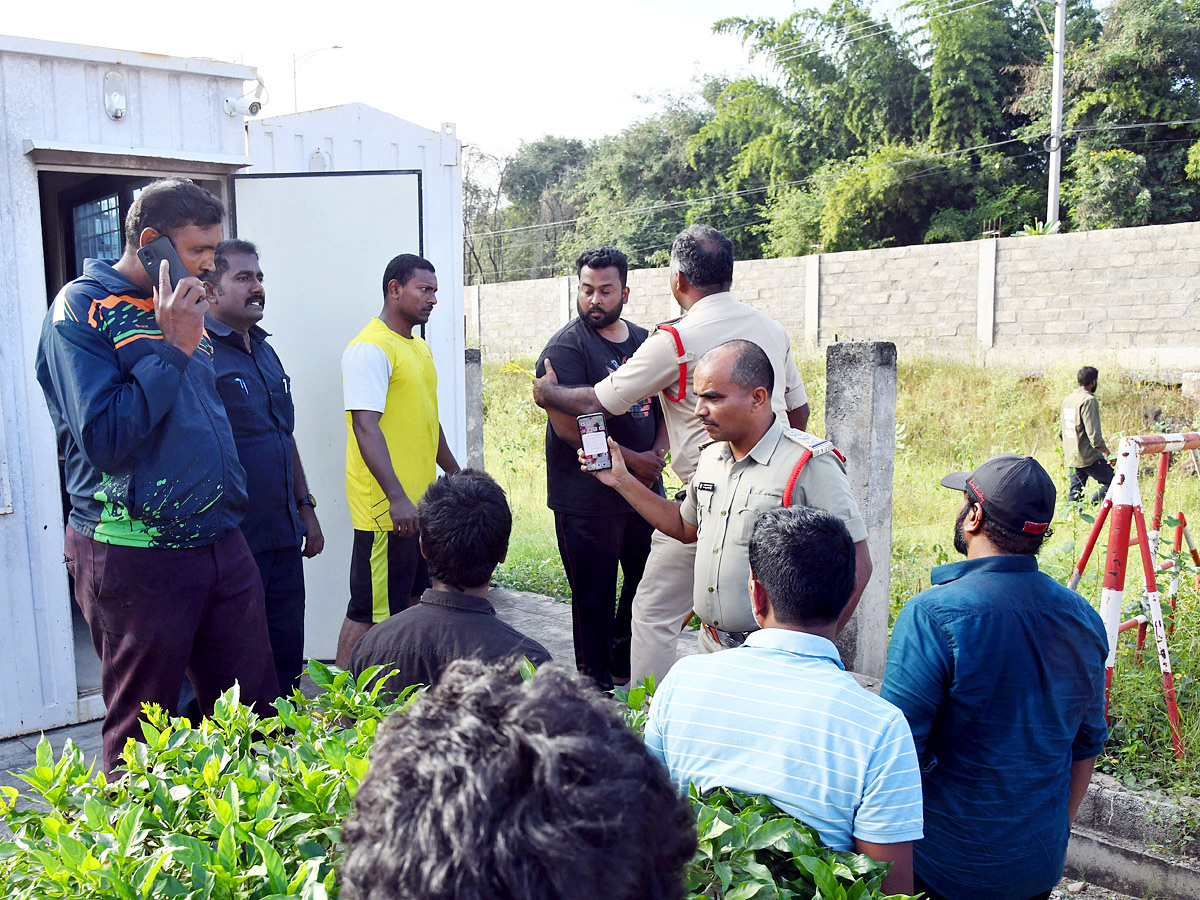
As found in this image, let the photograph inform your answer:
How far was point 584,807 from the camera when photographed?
2.40ft

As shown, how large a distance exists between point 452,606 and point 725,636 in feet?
3.01

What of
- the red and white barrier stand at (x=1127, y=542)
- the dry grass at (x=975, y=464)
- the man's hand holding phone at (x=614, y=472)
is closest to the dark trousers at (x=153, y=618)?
the man's hand holding phone at (x=614, y=472)

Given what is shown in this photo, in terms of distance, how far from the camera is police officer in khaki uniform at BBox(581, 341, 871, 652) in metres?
2.83

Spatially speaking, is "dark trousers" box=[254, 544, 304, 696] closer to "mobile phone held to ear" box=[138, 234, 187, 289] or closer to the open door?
the open door

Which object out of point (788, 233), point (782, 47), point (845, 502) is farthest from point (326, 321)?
point (782, 47)

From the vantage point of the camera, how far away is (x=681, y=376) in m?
3.45

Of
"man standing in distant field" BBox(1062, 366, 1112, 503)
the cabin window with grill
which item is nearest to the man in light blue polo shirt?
the cabin window with grill

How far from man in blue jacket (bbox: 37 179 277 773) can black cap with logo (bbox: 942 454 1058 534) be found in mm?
2223

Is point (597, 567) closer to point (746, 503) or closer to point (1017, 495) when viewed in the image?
point (746, 503)

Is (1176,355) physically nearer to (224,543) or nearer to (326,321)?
(326,321)

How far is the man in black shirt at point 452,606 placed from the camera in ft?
8.21

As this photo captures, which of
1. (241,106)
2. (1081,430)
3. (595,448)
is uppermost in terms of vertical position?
(241,106)

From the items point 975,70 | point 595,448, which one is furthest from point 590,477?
point 975,70

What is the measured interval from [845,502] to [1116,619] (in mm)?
1659
